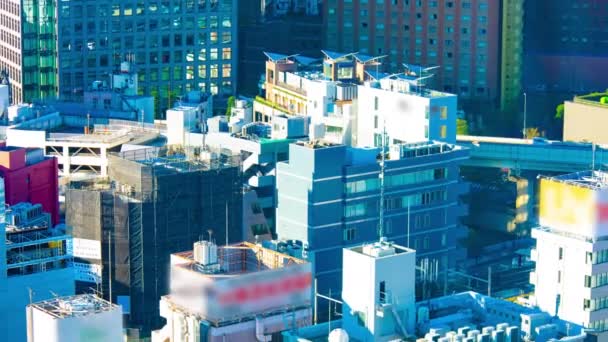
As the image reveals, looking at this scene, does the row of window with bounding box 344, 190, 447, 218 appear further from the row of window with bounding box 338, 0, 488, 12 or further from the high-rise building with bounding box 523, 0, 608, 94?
the high-rise building with bounding box 523, 0, 608, 94

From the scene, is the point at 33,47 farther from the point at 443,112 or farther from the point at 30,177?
the point at 443,112

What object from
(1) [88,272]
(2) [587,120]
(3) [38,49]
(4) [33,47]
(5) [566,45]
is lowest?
(1) [88,272]

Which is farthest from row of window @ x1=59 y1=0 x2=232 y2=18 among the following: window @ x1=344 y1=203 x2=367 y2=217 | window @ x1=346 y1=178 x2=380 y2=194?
window @ x1=344 y1=203 x2=367 y2=217

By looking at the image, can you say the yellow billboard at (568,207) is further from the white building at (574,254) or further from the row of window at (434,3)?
the row of window at (434,3)

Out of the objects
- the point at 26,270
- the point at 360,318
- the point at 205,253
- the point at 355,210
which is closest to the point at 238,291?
the point at 205,253

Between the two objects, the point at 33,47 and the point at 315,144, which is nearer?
the point at 315,144

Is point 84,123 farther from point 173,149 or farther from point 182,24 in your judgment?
point 182,24

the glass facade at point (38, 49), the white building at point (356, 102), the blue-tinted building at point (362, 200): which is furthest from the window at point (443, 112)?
the glass facade at point (38, 49)
